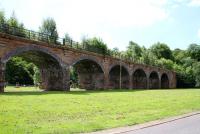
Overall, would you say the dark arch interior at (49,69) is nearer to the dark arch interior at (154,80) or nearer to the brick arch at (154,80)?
the brick arch at (154,80)

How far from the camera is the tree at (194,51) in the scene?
134m

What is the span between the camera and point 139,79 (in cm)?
8394

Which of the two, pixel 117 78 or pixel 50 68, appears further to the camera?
pixel 117 78

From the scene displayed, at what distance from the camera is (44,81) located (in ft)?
166

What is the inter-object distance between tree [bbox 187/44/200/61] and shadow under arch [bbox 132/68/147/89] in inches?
2273

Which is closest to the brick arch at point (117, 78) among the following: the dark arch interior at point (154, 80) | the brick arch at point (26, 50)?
the dark arch interior at point (154, 80)

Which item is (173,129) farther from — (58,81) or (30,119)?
(58,81)

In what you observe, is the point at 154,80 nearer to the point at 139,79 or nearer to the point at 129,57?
the point at 139,79

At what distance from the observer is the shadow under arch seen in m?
82.0

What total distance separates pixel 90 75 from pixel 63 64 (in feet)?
51.5

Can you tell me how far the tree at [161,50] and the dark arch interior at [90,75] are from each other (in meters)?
81.3

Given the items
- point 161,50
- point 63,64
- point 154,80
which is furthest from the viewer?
point 161,50

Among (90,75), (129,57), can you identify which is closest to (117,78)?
(129,57)

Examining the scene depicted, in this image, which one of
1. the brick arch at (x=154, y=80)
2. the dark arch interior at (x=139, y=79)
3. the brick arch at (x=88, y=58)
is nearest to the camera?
the brick arch at (x=88, y=58)
